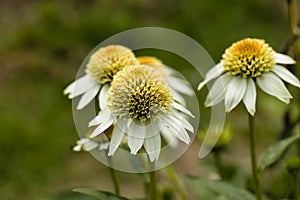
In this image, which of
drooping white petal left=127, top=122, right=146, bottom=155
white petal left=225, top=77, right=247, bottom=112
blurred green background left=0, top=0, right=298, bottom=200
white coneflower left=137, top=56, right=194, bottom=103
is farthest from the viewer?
blurred green background left=0, top=0, right=298, bottom=200

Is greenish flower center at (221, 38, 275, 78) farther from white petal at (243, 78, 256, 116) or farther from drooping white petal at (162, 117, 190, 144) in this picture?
drooping white petal at (162, 117, 190, 144)

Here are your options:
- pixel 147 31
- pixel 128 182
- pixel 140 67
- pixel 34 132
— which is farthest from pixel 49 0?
pixel 140 67

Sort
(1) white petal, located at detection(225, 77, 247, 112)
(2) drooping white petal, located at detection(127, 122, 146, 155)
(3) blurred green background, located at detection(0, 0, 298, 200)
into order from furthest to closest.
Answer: (3) blurred green background, located at detection(0, 0, 298, 200) → (1) white petal, located at detection(225, 77, 247, 112) → (2) drooping white petal, located at detection(127, 122, 146, 155)

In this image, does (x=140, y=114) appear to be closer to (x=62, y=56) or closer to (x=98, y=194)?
(x=98, y=194)

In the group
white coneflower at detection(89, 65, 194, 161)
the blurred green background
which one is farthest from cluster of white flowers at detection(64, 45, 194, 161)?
the blurred green background

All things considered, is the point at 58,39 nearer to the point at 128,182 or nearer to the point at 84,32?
the point at 84,32
